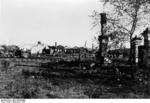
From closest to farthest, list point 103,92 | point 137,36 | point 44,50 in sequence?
point 103,92 < point 137,36 < point 44,50

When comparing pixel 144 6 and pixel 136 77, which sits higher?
pixel 144 6

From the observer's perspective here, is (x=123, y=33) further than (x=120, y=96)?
Yes

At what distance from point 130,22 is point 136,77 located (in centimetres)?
594

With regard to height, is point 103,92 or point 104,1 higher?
point 104,1

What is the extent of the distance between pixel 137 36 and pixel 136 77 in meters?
6.25

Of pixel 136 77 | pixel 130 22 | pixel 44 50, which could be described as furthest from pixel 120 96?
pixel 44 50

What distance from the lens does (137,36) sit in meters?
18.6

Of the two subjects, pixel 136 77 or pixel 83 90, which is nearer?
pixel 83 90

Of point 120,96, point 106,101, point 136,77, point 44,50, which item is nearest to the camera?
point 106,101

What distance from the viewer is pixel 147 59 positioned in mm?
18938

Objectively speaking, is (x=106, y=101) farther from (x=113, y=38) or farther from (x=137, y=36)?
(x=137, y=36)

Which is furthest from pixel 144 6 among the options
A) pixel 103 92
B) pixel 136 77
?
pixel 103 92

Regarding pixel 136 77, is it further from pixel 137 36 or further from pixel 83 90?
pixel 137 36

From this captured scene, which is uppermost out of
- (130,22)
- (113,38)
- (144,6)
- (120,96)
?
(144,6)
